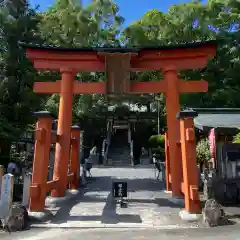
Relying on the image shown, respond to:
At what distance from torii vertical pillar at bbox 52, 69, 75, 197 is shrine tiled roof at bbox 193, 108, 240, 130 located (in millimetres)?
4929

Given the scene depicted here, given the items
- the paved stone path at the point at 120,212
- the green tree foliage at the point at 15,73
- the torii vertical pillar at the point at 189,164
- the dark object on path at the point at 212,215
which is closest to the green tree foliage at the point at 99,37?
the green tree foliage at the point at 15,73

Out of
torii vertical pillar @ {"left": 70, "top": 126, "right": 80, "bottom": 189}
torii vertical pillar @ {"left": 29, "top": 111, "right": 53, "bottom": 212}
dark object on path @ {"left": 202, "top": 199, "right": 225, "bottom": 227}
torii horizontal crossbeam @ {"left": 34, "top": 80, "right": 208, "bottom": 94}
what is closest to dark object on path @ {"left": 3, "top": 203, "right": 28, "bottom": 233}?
torii vertical pillar @ {"left": 29, "top": 111, "right": 53, "bottom": 212}

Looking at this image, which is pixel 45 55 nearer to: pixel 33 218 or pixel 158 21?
pixel 33 218

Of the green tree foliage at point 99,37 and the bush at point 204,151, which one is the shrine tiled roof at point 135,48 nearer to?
the bush at point 204,151

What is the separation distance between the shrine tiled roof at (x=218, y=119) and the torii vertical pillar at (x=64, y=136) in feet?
16.2

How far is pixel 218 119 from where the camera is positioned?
1400 centimetres

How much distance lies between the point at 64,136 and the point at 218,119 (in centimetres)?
637

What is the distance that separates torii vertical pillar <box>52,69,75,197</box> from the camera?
12.4m

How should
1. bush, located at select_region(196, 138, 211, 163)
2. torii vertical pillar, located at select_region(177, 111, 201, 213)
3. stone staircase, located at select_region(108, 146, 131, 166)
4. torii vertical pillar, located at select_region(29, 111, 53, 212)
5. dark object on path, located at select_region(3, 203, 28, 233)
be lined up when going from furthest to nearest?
stone staircase, located at select_region(108, 146, 131, 166) → bush, located at select_region(196, 138, 211, 163) → torii vertical pillar, located at select_region(29, 111, 53, 212) → torii vertical pillar, located at select_region(177, 111, 201, 213) → dark object on path, located at select_region(3, 203, 28, 233)

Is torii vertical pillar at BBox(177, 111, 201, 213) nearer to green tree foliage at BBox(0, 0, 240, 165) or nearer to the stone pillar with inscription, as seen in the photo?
the stone pillar with inscription

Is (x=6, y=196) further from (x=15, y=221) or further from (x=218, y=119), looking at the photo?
(x=218, y=119)

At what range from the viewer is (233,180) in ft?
39.9

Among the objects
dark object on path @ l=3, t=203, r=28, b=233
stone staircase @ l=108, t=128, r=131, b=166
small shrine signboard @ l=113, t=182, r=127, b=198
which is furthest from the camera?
stone staircase @ l=108, t=128, r=131, b=166

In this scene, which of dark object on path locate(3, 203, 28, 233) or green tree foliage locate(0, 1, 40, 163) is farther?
green tree foliage locate(0, 1, 40, 163)
